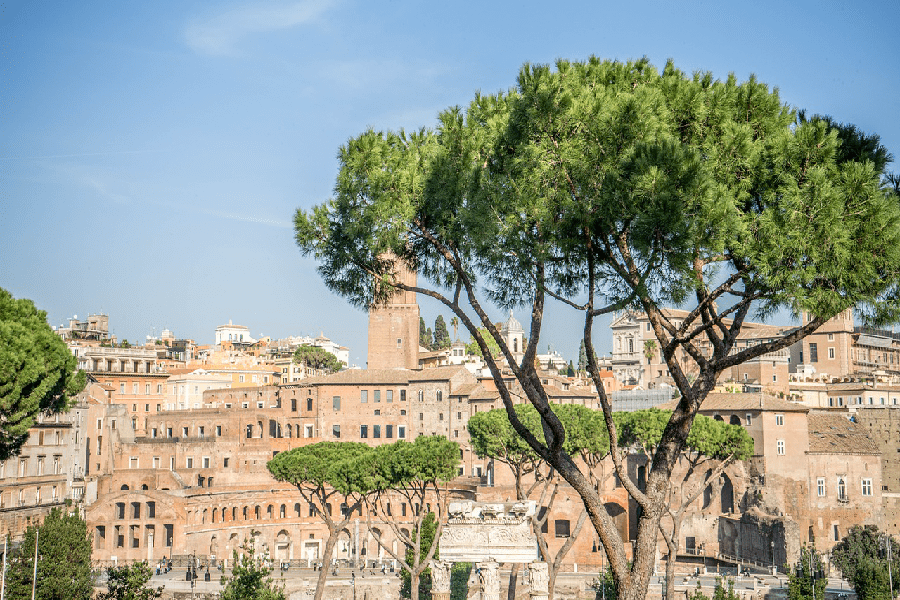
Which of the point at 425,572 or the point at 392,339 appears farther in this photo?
the point at 392,339

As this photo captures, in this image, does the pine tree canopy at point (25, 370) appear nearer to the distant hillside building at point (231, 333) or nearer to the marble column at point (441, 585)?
the marble column at point (441, 585)

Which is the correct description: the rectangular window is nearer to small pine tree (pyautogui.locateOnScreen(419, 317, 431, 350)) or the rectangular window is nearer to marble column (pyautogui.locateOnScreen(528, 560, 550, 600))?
marble column (pyautogui.locateOnScreen(528, 560, 550, 600))

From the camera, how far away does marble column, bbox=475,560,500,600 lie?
13307mm

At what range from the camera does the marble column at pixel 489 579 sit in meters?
13.3

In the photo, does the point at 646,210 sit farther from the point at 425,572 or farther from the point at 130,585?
the point at 425,572

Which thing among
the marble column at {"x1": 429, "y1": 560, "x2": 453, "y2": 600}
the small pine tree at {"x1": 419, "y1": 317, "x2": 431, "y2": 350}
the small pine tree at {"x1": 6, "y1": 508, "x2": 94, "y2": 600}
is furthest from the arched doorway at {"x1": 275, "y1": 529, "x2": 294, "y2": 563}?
the small pine tree at {"x1": 419, "y1": 317, "x2": 431, "y2": 350}

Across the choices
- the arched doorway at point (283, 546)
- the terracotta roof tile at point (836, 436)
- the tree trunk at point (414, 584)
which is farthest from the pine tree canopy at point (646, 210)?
the arched doorway at point (283, 546)

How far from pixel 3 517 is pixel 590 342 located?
96.6ft

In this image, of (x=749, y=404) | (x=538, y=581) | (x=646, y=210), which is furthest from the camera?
(x=749, y=404)

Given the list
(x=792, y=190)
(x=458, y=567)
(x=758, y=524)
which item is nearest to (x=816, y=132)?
(x=792, y=190)

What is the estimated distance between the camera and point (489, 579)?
530 inches

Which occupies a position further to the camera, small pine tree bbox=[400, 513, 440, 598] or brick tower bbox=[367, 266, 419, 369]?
brick tower bbox=[367, 266, 419, 369]

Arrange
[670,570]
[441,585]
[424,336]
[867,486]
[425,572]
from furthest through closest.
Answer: [424,336] < [867,486] < [425,572] < [670,570] < [441,585]

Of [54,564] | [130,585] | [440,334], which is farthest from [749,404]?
[440,334]
